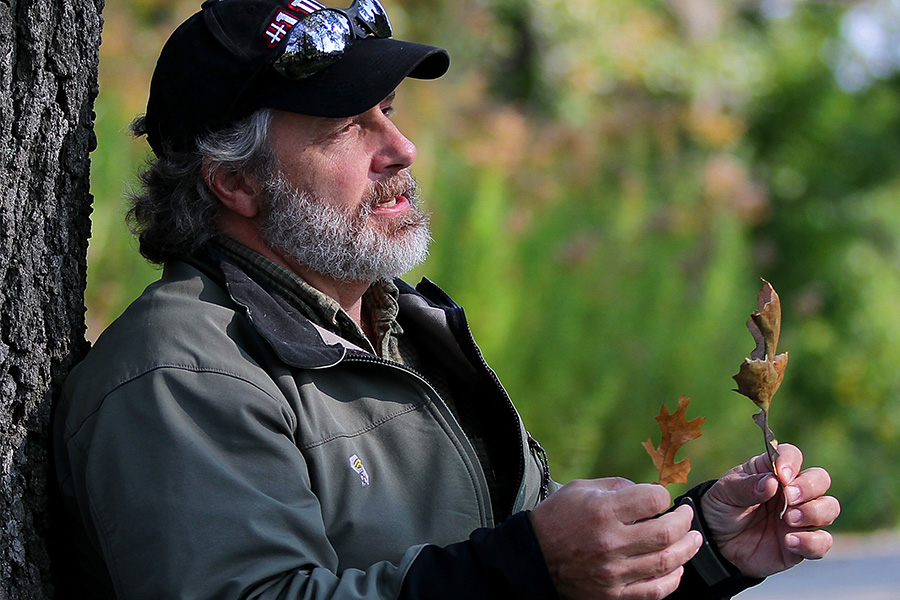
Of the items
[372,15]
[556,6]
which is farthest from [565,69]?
[372,15]

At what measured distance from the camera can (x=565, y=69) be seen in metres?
11.5

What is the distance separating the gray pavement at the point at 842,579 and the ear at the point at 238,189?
15.7 feet

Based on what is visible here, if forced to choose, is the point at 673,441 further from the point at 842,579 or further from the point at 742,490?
the point at 842,579

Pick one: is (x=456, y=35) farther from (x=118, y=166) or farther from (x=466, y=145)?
(x=118, y=166)

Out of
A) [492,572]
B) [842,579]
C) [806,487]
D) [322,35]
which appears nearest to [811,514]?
[806,487]

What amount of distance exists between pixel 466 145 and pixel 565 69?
494 centimetres

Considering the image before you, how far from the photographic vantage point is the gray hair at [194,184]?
222cm

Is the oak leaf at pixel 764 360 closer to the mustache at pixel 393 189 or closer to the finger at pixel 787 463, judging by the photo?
the finger at pixel 787 463

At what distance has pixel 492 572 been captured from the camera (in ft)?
5.29

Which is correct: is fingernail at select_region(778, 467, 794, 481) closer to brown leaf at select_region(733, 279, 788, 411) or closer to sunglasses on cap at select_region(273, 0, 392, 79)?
brown leaf at select_region(733, 279, 788, 411)

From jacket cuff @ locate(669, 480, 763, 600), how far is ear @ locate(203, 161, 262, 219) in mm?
1113

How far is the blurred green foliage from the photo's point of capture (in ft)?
18.2

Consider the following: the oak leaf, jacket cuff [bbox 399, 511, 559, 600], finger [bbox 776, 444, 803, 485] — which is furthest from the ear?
finger [bbox 776, 444, 803, 485]

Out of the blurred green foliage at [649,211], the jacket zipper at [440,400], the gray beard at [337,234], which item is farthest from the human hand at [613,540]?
the blurred green foliage at [649,211]
